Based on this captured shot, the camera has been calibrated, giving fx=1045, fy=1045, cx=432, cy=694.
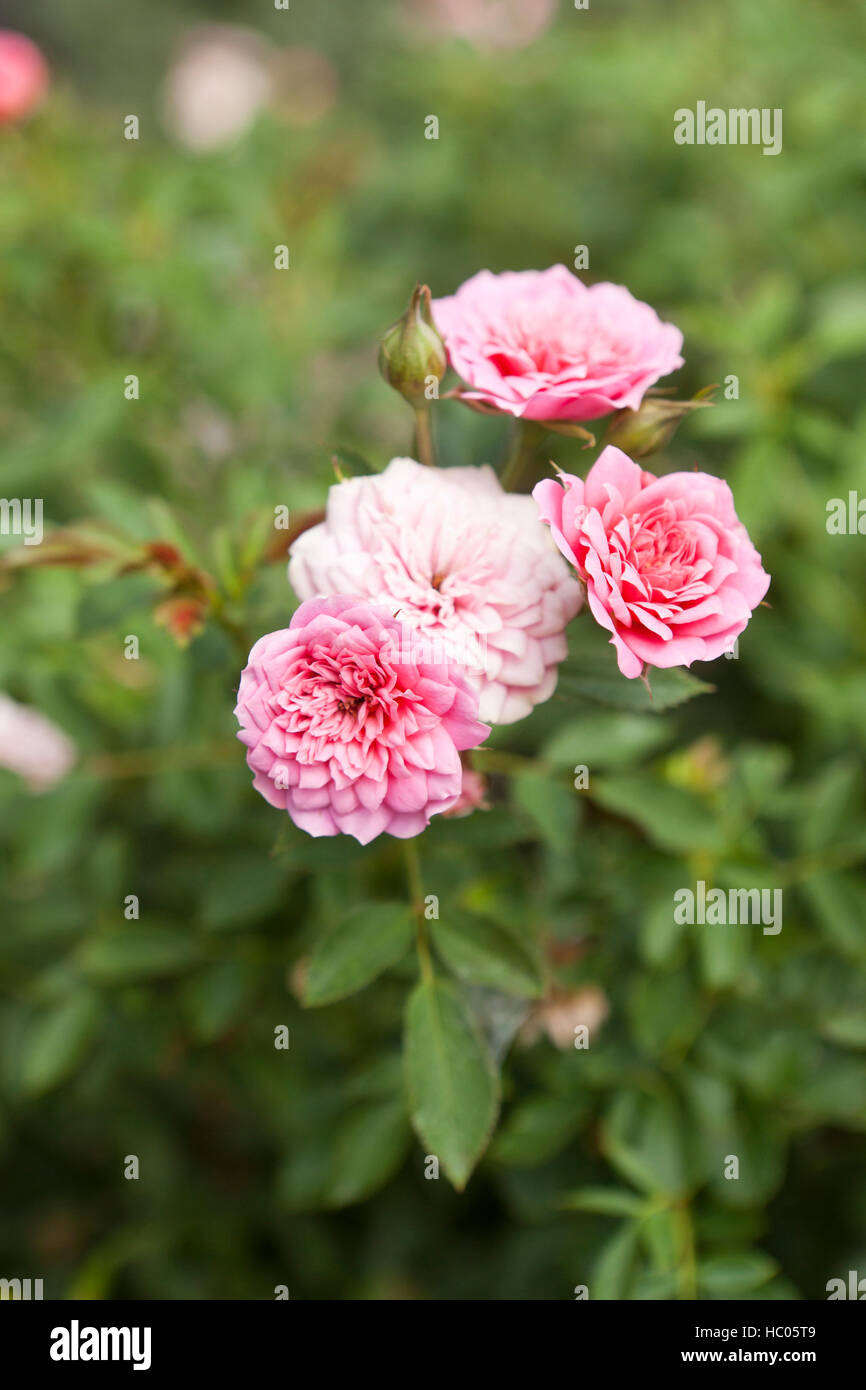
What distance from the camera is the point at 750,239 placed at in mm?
2246

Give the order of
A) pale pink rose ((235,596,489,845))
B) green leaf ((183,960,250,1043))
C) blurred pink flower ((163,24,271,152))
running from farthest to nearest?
1. blurred pink flower ((163,24,271,152))
2. green leaf ((183,960,250,1043))
3. pale pink rose ((235,596,489,845))

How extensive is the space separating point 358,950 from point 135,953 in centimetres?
51

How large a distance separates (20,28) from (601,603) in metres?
5.68

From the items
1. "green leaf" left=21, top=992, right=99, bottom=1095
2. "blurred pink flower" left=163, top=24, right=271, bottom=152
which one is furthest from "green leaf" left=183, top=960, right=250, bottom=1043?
Result: "blurred pink flower" left=163, top=24, right=271, bottom=152

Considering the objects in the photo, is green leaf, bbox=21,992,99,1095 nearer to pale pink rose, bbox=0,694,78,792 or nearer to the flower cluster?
pale pink rose, bbox=0,694,78,792

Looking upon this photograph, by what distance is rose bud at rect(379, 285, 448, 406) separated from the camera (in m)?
0.92

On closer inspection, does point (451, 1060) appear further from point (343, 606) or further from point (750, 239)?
point (750, 239)

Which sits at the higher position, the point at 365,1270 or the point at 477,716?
the point at 477,716

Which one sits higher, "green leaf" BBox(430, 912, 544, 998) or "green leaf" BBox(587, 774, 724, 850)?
"green leaf" BBox(587, 774, 724, 850)

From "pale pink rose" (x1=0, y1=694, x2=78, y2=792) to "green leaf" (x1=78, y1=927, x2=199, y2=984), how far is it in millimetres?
299

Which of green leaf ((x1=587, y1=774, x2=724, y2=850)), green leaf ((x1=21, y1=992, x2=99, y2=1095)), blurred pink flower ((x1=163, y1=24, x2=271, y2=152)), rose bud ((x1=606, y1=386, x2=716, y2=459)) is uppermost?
blurred pink flower ((x1=163, y1=24, x2=271, y2=152))

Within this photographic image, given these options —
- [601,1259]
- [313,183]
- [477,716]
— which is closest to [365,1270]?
[601,1259]
